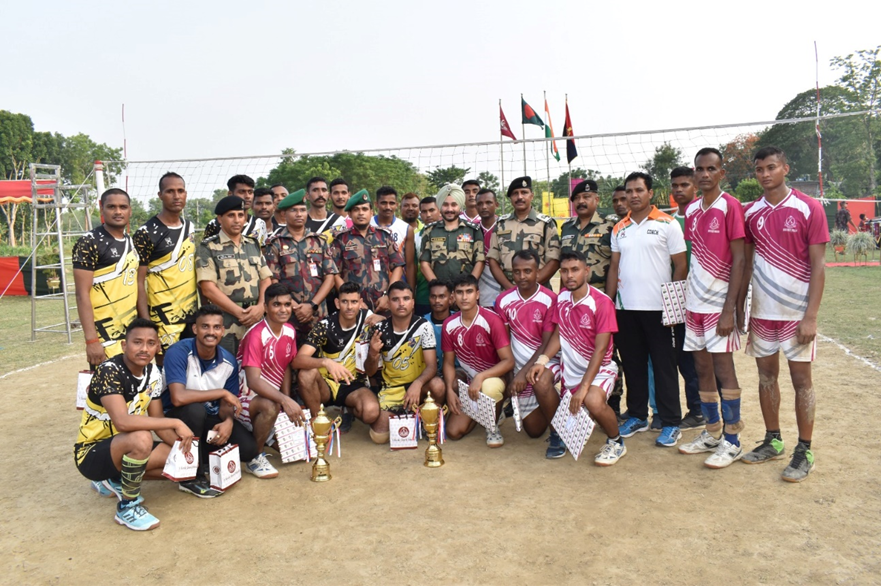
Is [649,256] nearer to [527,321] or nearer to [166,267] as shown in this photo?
[527,321]

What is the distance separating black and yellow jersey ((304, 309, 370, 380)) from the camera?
196 inches

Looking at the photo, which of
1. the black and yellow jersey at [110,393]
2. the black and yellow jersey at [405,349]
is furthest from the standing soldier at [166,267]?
the black and yellow jersey at [405,349]

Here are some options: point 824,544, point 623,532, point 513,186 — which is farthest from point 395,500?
point 513,186

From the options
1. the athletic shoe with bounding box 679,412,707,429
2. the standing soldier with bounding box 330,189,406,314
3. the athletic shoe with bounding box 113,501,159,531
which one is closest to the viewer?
the athletic shoe with bounding box 113,501,159,531

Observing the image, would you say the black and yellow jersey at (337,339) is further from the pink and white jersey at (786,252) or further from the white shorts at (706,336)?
the pink and white jersey at (786,252)

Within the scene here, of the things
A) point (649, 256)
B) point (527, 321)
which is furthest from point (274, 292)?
point (649, 256)

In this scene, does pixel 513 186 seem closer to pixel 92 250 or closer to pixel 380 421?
pixel 380 421

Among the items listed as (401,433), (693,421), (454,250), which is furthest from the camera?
(454,250)

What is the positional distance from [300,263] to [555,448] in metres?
2.76

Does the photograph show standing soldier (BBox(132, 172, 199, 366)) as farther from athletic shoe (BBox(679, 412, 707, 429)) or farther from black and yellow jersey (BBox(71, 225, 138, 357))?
athletic shoe (BBox(679, 412, 707, 429))

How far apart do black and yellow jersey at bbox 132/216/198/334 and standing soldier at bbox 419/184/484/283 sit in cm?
222

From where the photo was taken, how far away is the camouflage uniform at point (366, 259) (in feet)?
18.5

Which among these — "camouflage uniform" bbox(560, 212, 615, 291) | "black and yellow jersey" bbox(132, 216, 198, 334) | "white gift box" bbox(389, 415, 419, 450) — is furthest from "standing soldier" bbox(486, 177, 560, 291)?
"black and yellow jersey" bbox(132, 216, 198, 334)

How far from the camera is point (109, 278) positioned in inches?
167
